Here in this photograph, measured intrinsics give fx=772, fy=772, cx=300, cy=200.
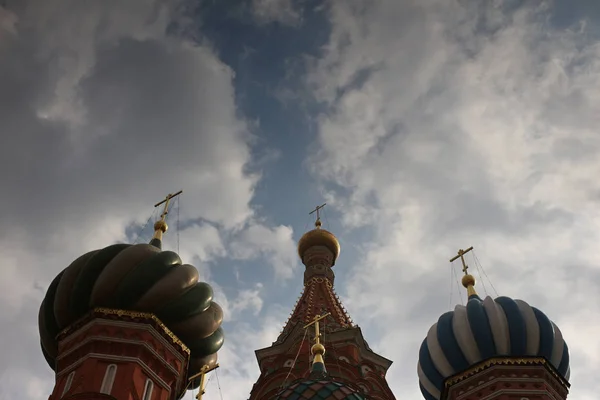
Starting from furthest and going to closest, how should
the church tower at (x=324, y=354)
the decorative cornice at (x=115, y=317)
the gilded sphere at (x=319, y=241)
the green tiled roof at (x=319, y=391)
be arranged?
1. the gilded sphere at (x=319, y=241)
2. the church tower at (x=324, y=354)
3. the decorative cornice at (x=115, y=317)
4. the green tiled roof at (x=319, y=391)

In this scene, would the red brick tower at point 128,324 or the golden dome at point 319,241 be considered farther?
the golden dome at point 319,241

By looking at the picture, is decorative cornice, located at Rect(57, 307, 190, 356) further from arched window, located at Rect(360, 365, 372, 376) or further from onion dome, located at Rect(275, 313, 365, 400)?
arched window, located at Rect(360, 365, 372, 376)

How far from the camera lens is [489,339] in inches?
614

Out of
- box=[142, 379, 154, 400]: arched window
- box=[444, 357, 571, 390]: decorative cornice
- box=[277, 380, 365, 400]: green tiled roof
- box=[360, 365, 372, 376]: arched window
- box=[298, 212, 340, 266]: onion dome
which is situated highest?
box=[298, 212, 340, 266]: onion dome

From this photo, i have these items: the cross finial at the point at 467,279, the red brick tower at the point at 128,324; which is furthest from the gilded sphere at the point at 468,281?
the red brick tower at the point at 128,324

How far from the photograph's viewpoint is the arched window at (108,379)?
13812mm

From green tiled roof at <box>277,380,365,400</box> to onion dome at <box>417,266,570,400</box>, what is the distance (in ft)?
8.22

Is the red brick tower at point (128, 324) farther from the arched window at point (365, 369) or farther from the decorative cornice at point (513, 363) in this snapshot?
the arched window at point (365, 369)

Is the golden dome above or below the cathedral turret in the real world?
above

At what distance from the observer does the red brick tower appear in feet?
47.1

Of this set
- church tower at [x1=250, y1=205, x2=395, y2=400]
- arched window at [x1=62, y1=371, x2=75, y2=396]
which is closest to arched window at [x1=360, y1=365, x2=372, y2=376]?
church tower at [x1=250, y1=205, x2=395, y2=400]

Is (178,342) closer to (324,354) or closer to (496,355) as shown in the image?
(324,354)

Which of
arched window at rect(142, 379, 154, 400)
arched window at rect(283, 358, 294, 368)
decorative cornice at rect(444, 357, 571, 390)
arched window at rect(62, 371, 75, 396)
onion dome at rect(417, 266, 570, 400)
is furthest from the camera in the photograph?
arched window at rect(283, 358, 294, 368)

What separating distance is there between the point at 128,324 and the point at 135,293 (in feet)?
2.01
